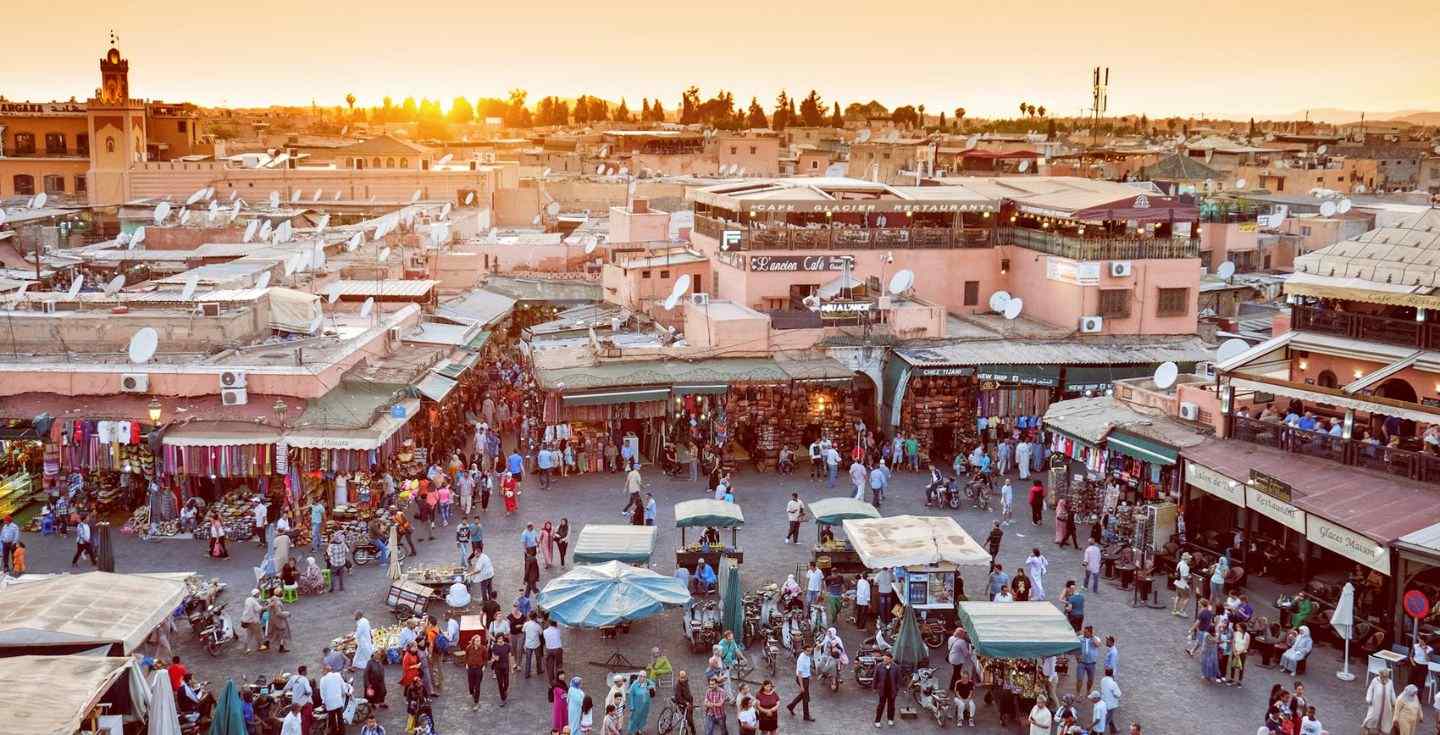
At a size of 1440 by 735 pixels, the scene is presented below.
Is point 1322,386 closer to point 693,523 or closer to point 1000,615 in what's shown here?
point 1000,615

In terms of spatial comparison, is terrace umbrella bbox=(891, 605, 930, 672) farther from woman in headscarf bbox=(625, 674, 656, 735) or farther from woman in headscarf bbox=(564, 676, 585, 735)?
woman in headscarf bbox=(564, 676, 585, 735)

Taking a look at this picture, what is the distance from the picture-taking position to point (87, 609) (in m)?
14.7

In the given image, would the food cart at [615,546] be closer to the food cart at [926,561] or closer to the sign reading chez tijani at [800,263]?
the food cart at [926,561]

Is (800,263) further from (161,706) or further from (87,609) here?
(161,706)

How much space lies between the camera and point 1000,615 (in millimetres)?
16297

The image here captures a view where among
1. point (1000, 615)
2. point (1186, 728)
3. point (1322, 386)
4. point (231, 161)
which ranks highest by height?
point (231, 161)

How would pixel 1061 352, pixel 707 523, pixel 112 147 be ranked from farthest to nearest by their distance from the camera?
pixel 112 147 < pixel 1061 352 < pixel 707 523

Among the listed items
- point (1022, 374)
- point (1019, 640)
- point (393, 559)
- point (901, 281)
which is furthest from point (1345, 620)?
point (901, 281)

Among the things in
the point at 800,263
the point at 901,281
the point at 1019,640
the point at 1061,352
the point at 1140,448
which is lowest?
the point at 1019,640

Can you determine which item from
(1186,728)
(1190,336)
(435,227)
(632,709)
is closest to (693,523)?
(632,709)

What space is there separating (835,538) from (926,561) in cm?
392

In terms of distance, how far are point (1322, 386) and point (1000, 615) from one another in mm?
8993

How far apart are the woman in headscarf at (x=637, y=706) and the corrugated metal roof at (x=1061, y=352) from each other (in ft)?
44.9

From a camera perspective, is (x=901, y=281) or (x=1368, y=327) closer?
(x=1368, y=327)
